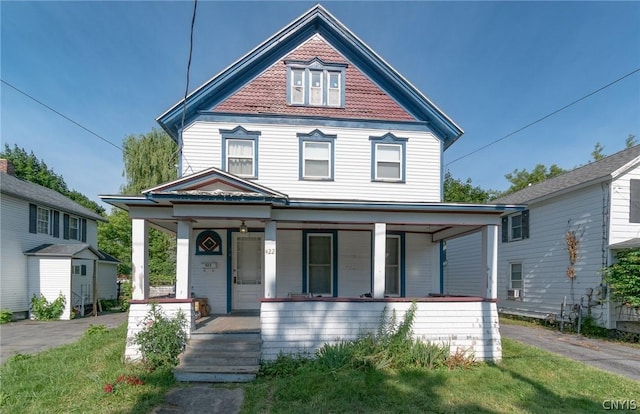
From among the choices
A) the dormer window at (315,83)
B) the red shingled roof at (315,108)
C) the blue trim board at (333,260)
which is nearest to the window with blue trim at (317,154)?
the red shingled roof at (315,108)

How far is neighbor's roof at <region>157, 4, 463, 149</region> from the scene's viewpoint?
9.68 m

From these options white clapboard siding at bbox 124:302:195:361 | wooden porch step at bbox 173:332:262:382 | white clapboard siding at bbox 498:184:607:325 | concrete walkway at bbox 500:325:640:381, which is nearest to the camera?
wooden porch step at bbox 173:332:262:382

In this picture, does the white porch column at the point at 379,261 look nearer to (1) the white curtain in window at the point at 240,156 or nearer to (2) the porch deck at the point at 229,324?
(2) the porch deck at the point at 229,324

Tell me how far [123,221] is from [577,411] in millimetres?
32361

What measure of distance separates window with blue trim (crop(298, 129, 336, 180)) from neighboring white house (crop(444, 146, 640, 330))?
8927 mm

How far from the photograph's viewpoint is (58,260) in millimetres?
15945

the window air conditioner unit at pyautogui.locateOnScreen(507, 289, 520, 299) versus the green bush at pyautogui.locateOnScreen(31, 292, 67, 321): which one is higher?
the window air conditioner unit at pyautogui.locateOnScreen(507, 289, 520, 299)

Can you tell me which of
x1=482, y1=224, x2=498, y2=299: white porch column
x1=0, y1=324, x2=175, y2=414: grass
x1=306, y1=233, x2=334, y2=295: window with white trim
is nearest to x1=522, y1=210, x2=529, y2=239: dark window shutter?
x1=482, y1=224, x2=498, y2=299: white porch column

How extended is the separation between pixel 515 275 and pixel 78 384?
16.0 meters

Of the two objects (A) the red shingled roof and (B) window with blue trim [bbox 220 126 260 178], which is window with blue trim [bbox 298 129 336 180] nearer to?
(A) the red shingled roof

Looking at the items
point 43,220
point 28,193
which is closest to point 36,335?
point 43,220

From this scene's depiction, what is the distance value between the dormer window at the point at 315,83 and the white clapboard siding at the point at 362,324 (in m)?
5.92

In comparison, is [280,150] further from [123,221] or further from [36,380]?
[123,221]

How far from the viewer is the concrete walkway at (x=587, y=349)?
25.2 ft
